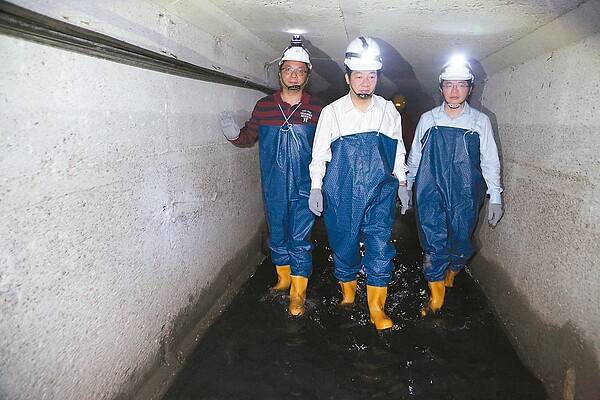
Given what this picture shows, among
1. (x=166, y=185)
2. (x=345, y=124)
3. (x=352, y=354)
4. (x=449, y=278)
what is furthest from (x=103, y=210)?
(x=449, y=278)

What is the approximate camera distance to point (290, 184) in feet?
9.21

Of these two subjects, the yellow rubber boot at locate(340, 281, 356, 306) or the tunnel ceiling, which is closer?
the tunnel ceiling

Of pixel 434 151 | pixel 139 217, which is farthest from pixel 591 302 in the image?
pixel 139 217

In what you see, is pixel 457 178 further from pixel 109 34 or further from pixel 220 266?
pixel 109 34

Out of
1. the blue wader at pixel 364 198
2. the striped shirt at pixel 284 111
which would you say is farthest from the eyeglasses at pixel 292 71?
the blue wader at pixel 364 198

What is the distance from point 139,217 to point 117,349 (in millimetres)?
602

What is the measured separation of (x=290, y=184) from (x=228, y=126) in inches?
24.0

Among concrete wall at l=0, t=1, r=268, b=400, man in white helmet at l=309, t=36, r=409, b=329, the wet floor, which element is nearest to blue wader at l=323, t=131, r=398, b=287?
man in white helmet at l=309, t=36, r=409, b=329

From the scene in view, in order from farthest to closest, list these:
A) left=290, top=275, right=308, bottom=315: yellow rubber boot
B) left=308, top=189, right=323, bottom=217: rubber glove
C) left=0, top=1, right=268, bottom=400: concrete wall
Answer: left=290, top=275, right=308, bottom=315: yellow rubber boot, left=308, top=189, right=323, bottom=217: rubber glove, left=0, top=1, right=268, bottom=400: concrete wall

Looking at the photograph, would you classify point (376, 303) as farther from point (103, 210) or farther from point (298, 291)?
point (103, 210)

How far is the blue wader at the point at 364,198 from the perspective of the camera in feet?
8.13

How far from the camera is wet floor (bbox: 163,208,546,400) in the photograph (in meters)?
2.07

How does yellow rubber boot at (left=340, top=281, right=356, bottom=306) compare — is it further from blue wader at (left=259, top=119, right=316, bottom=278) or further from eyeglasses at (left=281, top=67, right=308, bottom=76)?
eyeglasses at (left=281, top=67, right=308, bottom=76)

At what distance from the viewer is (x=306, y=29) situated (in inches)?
107
